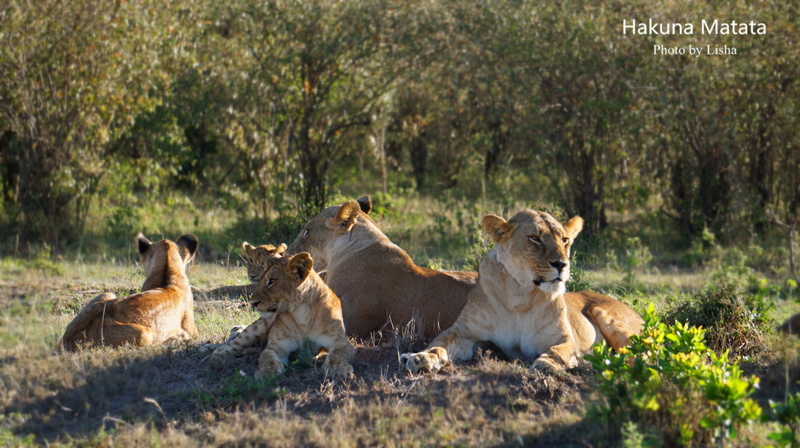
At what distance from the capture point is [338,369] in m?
4.68

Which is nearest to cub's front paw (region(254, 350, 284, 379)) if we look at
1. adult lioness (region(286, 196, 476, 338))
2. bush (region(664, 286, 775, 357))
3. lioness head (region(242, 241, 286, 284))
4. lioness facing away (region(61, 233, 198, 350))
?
lioness head (region(242, 241, 286, 284))

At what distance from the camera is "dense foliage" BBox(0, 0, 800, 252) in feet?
36.7

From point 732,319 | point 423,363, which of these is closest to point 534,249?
point 423,363

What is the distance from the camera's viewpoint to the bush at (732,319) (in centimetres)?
582

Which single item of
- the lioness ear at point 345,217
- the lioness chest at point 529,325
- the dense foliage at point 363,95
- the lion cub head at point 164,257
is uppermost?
the dense foliage at point 363,95

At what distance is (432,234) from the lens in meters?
12.7

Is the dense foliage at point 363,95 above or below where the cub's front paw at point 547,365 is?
above

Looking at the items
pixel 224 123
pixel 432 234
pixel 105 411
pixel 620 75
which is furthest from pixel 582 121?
pixel 105 411

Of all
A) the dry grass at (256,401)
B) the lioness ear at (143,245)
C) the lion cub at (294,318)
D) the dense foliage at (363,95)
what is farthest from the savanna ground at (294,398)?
the dense foliage at (363,95)

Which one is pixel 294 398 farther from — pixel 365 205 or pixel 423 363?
pixel 365 205

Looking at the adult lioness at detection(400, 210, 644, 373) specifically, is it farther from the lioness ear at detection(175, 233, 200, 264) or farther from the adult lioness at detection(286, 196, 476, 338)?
the lioness ear at detection(175, 233, 200, 264)

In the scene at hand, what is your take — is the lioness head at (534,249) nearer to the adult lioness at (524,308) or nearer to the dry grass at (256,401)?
the adult lioness at (524,308)

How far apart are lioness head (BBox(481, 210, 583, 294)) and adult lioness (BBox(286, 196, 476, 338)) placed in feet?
3.21

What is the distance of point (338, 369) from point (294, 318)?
53cm
